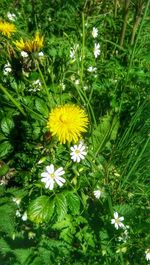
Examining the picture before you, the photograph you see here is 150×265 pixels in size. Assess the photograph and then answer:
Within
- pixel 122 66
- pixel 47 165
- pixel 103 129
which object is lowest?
pixel 47 165

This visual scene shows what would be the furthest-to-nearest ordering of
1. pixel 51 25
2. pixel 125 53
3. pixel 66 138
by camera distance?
pixel 51 25 < pixel 125 53 < pixel 66 138

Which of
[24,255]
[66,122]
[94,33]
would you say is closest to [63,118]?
[66,122]

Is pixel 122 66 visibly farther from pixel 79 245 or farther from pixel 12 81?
pixel 79 245

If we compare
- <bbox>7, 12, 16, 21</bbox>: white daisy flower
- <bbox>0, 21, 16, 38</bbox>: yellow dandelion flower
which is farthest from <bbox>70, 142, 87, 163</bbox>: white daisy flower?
<bbox>7, 12, 16, 21</bbox>: white daisy flower

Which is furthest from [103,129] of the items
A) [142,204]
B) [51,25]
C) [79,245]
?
[51,25]

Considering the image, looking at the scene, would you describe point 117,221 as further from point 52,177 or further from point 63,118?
point 63,118

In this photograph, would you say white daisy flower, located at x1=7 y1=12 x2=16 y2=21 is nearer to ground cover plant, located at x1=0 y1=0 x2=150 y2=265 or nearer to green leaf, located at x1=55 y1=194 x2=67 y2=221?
ground cover plant, located at x1=0 y1=0 x2=150 y2=265

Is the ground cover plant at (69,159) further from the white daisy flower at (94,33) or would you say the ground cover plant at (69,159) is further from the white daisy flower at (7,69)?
the white daisy flower at (94,33)
